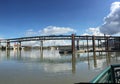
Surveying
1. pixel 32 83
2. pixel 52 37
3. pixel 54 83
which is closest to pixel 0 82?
pixel 32 83

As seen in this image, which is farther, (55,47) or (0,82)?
(55,47)

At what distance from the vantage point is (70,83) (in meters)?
15.3

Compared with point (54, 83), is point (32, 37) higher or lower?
higher

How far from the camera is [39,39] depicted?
4461 inches

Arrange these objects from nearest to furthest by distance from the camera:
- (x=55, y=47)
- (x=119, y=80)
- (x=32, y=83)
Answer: (x=119, y=80)
(x=32, y=83)
(x=55, y=47)

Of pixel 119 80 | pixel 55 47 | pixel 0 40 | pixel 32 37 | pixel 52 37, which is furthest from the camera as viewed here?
pixel 55 47

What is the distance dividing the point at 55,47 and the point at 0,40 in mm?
44651

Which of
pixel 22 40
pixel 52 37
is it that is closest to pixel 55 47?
pixel 22 40

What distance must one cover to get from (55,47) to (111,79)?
6014 inches

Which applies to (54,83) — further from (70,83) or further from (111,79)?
(111,79)

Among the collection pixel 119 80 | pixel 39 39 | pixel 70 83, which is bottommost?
pixel 70 83

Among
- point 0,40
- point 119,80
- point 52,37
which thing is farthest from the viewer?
point 0,40

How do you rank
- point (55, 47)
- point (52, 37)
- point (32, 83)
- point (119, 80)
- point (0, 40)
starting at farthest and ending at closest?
point (55, 47)
point (0, 40)
point (52, 37)
point (32, 83)
point (119, 80)

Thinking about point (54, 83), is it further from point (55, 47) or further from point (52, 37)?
point (55, 47)
